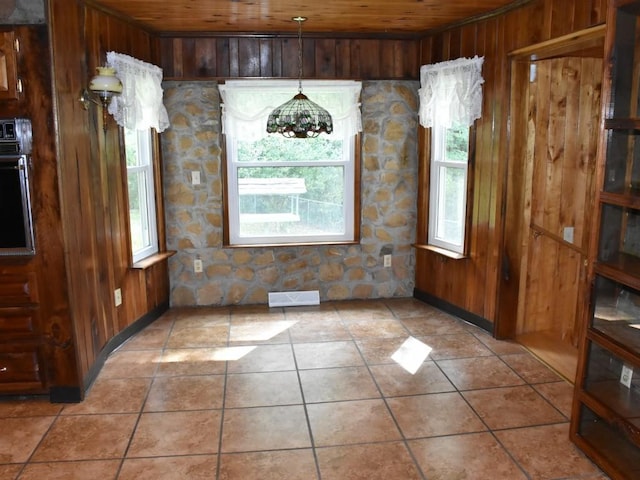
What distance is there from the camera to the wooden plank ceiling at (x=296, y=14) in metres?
3.57

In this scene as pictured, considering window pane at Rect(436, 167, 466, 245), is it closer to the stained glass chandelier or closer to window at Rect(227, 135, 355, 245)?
window at Rect(227, 135, 355, 245)

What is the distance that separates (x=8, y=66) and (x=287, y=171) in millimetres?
A: 2434

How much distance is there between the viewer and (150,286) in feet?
14.9

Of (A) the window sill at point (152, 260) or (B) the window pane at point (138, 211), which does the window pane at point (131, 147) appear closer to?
(B) the window pane at point (138, 211)

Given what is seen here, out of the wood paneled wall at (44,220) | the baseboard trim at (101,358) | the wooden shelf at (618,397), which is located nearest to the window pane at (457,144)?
the wooden shelf at (618,397)

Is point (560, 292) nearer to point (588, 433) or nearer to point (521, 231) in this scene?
point (521, 231)

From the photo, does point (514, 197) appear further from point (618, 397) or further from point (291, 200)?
point (291, 200)

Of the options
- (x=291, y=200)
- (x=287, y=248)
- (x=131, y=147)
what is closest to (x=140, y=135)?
(x=131, y=147)

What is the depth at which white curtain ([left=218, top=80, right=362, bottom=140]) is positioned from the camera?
4648mm

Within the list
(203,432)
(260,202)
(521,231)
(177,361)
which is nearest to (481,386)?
(521,231)

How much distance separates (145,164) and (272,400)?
7.36 ft

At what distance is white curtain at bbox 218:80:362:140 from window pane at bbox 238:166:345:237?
0.36 meters

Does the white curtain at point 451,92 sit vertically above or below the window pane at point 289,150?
above

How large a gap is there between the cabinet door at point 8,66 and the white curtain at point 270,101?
1.94 m
